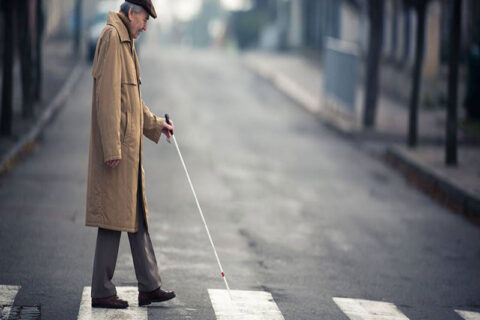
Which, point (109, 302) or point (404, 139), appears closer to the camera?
→ point (109, 302)

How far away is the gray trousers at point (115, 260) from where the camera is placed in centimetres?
677

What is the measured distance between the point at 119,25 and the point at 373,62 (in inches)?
583

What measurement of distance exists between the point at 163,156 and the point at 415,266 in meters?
7.01

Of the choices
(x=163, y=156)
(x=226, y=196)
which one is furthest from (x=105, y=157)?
(x=163, y=156)

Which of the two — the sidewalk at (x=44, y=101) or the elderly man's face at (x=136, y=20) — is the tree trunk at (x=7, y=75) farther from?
the elderly man's face at (x=136, y=20)

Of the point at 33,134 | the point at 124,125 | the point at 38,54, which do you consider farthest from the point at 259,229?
the point at 38,54

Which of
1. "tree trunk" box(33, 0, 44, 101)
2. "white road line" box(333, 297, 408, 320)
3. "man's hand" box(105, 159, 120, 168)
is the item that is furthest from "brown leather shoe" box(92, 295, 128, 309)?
"tree trunk" box(33, 0, 44, 101)

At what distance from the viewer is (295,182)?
14203 mm

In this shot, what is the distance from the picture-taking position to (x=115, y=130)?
654cm

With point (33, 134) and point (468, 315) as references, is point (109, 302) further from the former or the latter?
point (33, 134)

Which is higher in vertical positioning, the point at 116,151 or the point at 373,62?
the point at 116,151

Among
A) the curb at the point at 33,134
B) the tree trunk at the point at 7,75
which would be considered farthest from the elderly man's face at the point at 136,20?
the tree trunk at the point at 7,75

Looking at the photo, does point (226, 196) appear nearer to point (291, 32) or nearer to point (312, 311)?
point (312, 311)

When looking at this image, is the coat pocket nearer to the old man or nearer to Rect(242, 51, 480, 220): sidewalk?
the old man
